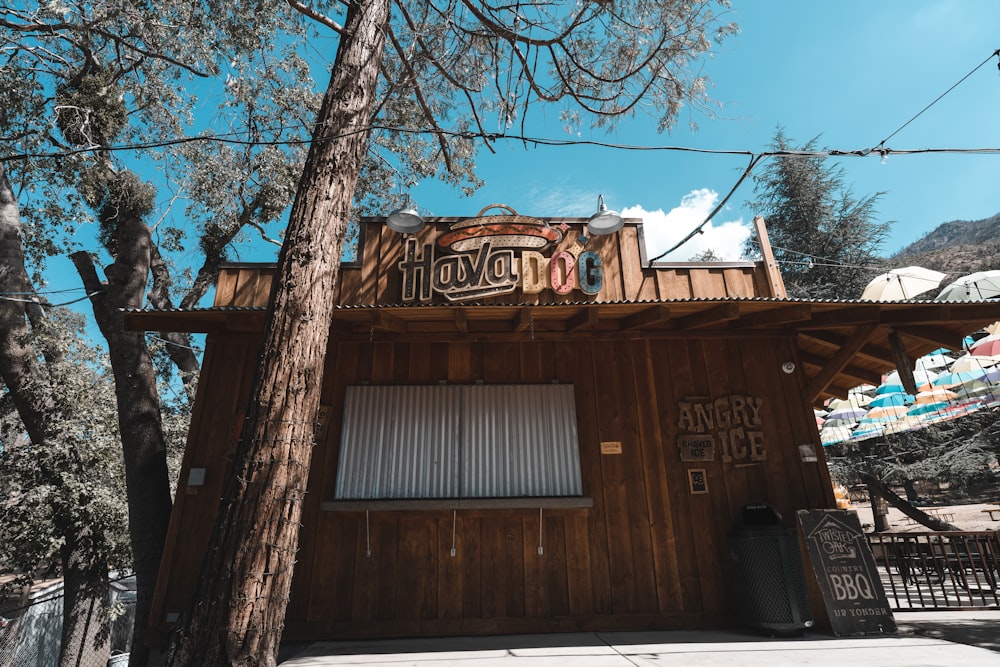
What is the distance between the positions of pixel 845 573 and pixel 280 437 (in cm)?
496

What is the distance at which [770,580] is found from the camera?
4.39m

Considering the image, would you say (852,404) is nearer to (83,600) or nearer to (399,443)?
(399,443)

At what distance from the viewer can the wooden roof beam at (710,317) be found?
483cm

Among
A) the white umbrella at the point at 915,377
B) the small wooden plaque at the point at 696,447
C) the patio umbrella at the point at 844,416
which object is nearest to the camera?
the small wooden plaque at the point at 696,447

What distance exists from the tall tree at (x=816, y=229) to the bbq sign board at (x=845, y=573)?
1868 centimetres

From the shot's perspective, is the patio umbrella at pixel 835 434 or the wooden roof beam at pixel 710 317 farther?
the patio umbrella at pixel 835 434

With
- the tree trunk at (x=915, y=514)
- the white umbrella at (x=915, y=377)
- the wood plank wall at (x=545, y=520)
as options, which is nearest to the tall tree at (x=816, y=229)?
the white umbrella at (x=915, y=377)

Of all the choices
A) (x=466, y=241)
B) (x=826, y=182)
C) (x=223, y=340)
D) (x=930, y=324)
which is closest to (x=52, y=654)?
(x=223, y=340)

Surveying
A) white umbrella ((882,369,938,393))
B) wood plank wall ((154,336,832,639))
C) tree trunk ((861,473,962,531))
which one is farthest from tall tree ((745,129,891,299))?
wood plank wall ((154,336,832,639))

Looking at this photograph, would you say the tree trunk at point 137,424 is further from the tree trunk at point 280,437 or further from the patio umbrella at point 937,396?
the patio umbrella at point 937,396

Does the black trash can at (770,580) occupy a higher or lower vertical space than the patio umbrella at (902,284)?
lower

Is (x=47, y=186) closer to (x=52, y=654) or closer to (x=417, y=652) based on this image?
(x=52, y=654)

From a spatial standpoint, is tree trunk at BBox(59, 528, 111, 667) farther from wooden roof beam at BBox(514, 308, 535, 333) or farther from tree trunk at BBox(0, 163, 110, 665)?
wooden roof beam at BBox(514, 308, 535, 333)

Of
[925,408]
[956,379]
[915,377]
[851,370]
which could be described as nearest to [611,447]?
[851,370]
